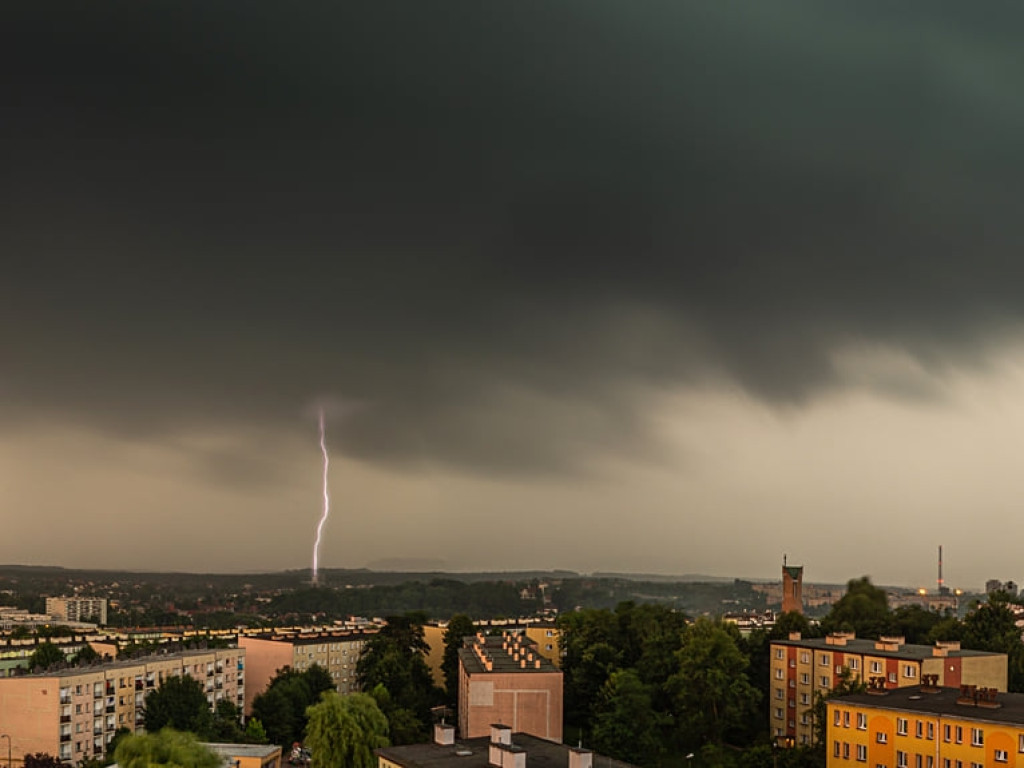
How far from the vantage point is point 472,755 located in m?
48.4

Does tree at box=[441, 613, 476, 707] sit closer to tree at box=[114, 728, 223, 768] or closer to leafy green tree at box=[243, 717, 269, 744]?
leafy green tree at box=[243, 717, 269, 744]

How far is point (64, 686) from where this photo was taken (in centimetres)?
6506

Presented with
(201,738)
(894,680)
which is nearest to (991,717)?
(894,680)

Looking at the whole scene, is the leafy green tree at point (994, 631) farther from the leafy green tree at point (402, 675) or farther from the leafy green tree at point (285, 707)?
the leafy green tree at point (285, 707)

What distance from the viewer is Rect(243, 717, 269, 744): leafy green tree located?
71.6m

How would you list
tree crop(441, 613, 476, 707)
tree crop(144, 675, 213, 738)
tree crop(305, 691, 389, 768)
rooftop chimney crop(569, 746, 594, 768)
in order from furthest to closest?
tree crop(441, 613, 476, 707), tree crop(144, 675, 213, 738), tree crop(305, 691, 389, 768), rooftop chimney crop(569, 746, 594, 768)

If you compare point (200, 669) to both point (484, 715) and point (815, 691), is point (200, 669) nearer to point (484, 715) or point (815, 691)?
point (484, 715)

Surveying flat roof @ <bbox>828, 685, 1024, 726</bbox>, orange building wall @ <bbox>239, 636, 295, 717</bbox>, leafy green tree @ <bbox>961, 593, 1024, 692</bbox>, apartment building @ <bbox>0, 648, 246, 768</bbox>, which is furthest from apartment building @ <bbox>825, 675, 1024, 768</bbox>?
orange building wall @ <bbox>239, 636, 295, 717</bbox>

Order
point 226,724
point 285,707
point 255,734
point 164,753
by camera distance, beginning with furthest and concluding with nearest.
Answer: point 285,707, point 255,734, point 226,724, point 164,753

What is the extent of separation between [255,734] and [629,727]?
81.8 ft

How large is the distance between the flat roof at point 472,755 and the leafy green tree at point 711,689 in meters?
19.1

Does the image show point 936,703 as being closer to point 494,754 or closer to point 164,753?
point 494,754

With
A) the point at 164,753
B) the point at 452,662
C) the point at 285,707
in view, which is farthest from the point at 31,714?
the point at 452,662

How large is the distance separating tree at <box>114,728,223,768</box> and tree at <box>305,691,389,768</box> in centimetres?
578
